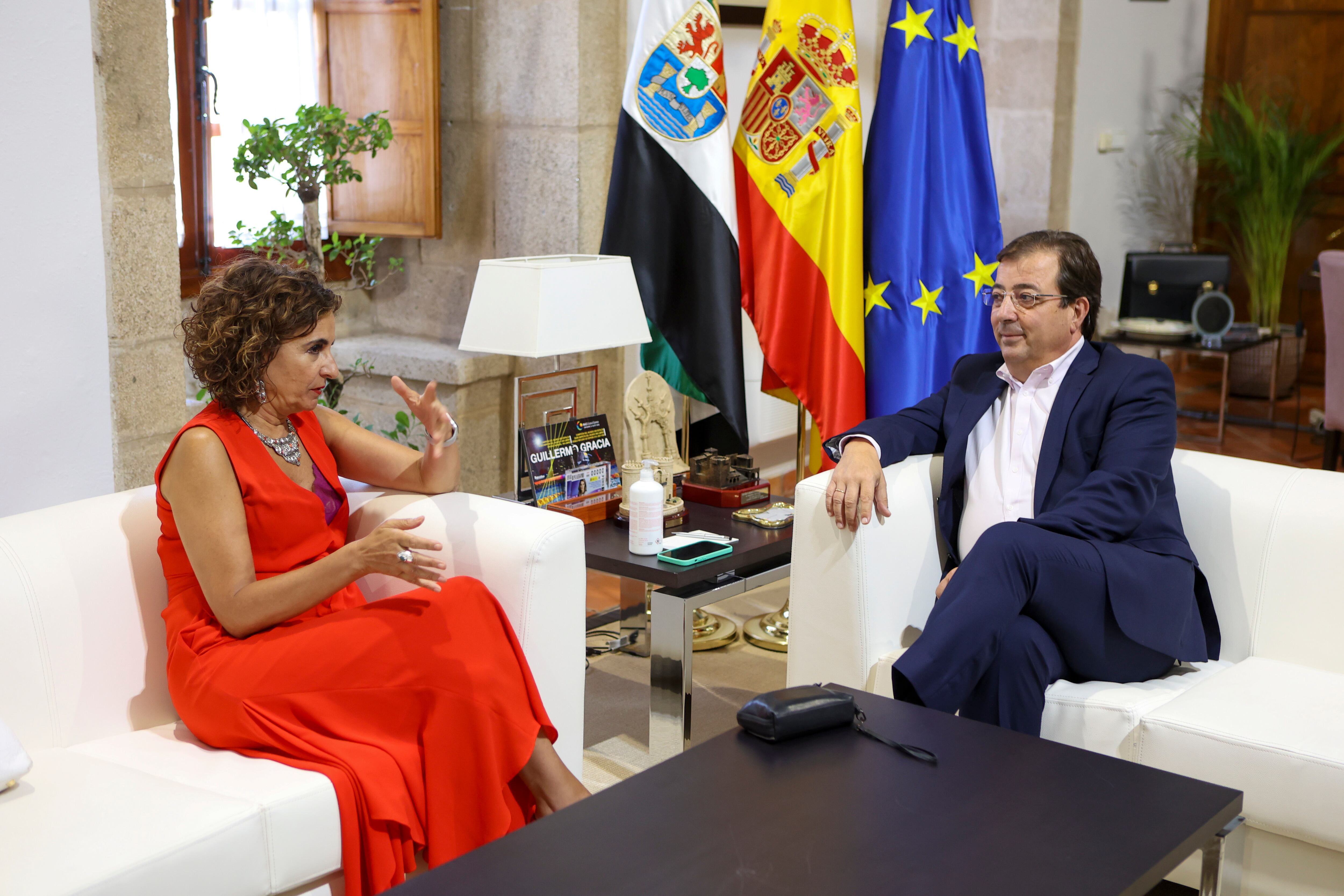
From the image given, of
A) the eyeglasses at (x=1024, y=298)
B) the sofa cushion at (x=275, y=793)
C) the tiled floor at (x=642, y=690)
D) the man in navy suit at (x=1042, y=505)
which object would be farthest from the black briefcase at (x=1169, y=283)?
the sofa cushion at (x=275, y=793)

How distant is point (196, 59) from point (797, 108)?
1.76 m

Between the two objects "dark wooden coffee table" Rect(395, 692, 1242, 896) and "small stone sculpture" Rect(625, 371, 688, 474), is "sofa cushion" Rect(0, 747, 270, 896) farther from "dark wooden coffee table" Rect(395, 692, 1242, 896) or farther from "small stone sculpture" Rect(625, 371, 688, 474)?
"small stone sculpture" Rect(625, 371, 688, 474)

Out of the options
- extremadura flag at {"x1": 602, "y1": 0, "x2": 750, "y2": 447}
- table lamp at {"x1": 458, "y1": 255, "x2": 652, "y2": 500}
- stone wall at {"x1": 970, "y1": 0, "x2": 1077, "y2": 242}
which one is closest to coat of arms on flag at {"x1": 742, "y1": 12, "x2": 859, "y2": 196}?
extremadura flag at {"x1": 602, "y1": 0, "x2": 750, "y2": 447}

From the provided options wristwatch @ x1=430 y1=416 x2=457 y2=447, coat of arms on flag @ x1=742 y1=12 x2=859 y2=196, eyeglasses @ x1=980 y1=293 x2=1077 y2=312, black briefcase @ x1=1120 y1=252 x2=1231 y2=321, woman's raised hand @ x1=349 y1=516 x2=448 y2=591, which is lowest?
woman's raised hand @ x1=349 y1=516 x2=448 y2=591

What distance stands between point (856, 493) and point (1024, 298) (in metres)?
0.53

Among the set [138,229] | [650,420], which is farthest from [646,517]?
[138,229]

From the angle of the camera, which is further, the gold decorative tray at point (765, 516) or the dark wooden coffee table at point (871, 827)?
the gold decorative tray at point (765, 516)

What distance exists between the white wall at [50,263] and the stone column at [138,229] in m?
0.03

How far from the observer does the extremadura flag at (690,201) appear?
345 cm

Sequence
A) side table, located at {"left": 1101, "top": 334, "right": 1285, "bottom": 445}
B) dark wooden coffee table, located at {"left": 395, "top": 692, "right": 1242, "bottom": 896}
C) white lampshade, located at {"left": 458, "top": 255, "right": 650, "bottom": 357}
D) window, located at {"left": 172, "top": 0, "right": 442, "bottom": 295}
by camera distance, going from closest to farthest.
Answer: dark wooden coffee table, located at {"left": 395, "top": 692, "right": 1242, "bottom": 896} → white lampshade, located at {"left": 458, "top": 255, "right": 650, "bottom": 357} → window, located at {"left": 172, "top": 0, "right": 442, "bottom": 295} → side table, located at {"left": 1101, "top": 334, "right": 1285, "bottom": 445}

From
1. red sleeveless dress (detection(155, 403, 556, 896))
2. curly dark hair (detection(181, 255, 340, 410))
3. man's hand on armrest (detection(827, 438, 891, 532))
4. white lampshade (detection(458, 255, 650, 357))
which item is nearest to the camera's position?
red sleeveless dress (detection(155, 403, 556, 896))

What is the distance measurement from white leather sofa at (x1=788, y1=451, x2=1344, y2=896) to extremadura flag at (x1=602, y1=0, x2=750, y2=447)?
3.26 ft

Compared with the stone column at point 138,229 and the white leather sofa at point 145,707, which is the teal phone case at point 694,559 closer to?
the white leather sofa at point 145,707

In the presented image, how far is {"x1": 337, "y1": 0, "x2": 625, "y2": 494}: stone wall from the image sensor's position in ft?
12.7
